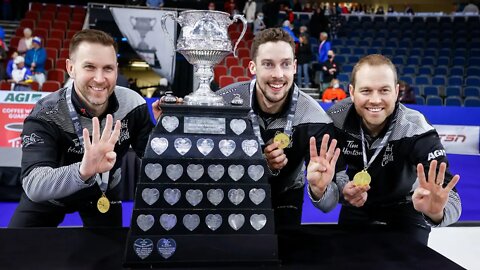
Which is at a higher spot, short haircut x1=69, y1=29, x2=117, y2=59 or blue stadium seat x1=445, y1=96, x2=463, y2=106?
blue stadium seat x1=445, y1=96, x2=463, y2=106

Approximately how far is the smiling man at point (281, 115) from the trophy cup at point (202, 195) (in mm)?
511

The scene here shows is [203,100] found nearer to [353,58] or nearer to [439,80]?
[439,80]

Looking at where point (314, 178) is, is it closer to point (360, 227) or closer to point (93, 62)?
point (360, 227)

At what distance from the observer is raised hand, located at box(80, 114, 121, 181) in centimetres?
182

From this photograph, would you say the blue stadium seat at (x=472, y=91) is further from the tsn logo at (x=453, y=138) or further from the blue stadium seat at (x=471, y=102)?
the tsn logo at (x=453, y=138)

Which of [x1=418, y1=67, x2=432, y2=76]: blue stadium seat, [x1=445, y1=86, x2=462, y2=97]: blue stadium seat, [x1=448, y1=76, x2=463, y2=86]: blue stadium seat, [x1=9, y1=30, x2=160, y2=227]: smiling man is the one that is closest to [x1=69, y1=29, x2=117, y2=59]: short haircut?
[x1=9, y1=30, x2=160, y2=227]: smiling man

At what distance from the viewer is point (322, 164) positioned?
6.54 ft

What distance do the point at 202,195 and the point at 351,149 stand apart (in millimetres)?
1248

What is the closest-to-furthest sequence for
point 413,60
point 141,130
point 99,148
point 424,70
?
point 99,148 → point 141,130 → point 424,70 → point 413,60

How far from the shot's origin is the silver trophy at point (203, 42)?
187cm

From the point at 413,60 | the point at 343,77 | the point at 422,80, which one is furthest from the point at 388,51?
the point at 343,77

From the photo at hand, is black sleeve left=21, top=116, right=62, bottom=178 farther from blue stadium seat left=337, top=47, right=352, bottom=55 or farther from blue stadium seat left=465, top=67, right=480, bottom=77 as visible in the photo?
blue stadium seat left=465, top=67, right=480, bottom=77

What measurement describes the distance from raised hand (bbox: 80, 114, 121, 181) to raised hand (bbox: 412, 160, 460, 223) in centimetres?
120

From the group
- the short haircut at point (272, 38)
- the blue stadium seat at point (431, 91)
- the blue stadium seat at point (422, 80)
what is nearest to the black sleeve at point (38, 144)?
the short haircut at point (272, 38)
